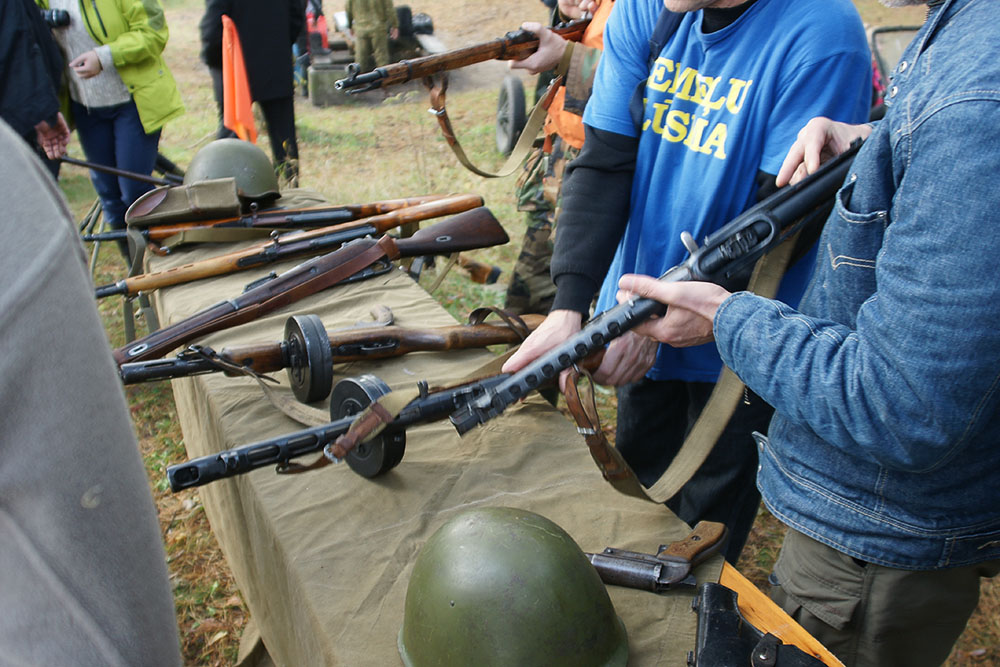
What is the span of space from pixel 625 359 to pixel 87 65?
13.2ft

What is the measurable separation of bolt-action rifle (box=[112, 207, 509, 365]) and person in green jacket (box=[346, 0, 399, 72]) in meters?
7.84

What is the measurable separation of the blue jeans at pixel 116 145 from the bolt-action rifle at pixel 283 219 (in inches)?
46.5

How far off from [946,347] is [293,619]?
1447 millimetres

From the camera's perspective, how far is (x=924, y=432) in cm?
109

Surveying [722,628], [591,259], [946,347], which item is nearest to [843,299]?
[946,347]

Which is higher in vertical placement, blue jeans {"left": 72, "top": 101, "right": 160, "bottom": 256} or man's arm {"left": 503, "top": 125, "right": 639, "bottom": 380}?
man's arm {"left": 503, "top": 125, "right": 639, "bottom": 380}

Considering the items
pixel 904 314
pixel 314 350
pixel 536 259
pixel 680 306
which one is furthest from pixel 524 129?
pixel 904 314

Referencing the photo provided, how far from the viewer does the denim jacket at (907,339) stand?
3.19 ft

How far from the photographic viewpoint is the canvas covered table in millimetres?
1456

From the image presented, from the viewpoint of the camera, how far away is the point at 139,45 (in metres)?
4.51

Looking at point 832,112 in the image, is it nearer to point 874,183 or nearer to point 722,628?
point 874,183

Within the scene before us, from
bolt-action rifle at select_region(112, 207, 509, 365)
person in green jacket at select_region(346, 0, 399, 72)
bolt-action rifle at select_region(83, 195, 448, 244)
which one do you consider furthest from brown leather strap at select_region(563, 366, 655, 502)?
person in green jacket at select_region(346, 0, 399, 72)

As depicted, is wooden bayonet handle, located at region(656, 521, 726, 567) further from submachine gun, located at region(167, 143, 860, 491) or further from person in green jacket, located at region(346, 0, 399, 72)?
person in green jacket, located at region(346, 0, 399, 72)

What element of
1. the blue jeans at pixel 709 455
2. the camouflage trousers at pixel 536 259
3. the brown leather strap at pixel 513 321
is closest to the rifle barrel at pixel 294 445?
the brown leather strap at pixel 513 321
